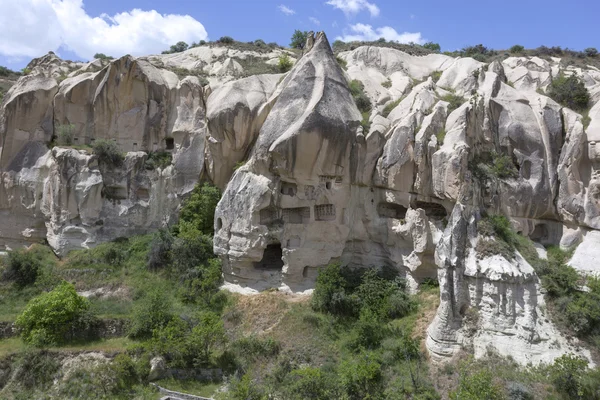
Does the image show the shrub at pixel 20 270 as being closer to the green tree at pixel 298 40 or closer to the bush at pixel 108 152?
the bush at pixel 108 152

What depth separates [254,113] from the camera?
69.6 ft

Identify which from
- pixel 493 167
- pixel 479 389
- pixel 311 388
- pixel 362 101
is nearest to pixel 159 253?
pixel 311 388

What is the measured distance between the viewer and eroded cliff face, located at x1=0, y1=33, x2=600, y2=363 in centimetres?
1560

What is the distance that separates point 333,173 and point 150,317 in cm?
1022

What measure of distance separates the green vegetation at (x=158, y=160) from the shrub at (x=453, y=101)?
15.5 m

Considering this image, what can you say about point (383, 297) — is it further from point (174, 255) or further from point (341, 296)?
point (174, 255)

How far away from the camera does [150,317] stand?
16.8m

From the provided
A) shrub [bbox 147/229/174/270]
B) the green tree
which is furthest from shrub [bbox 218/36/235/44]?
shrub [bbox 147/229/174/270]

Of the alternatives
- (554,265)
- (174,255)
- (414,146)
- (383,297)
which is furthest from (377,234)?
(174,255)

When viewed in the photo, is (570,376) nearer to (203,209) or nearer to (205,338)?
(205,338)

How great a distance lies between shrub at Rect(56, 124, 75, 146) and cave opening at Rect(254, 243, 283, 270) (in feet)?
42.5

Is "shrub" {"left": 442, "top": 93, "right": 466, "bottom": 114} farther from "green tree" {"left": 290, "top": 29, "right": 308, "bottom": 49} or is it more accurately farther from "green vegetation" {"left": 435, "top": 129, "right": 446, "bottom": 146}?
"green tree" {"left": 290, "top": 29, "right": 308, "bottom": 49}

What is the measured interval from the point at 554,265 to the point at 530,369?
4464 millimetres

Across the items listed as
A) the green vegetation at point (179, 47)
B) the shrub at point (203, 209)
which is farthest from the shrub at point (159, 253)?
the green vegetation at point (179, 47)
